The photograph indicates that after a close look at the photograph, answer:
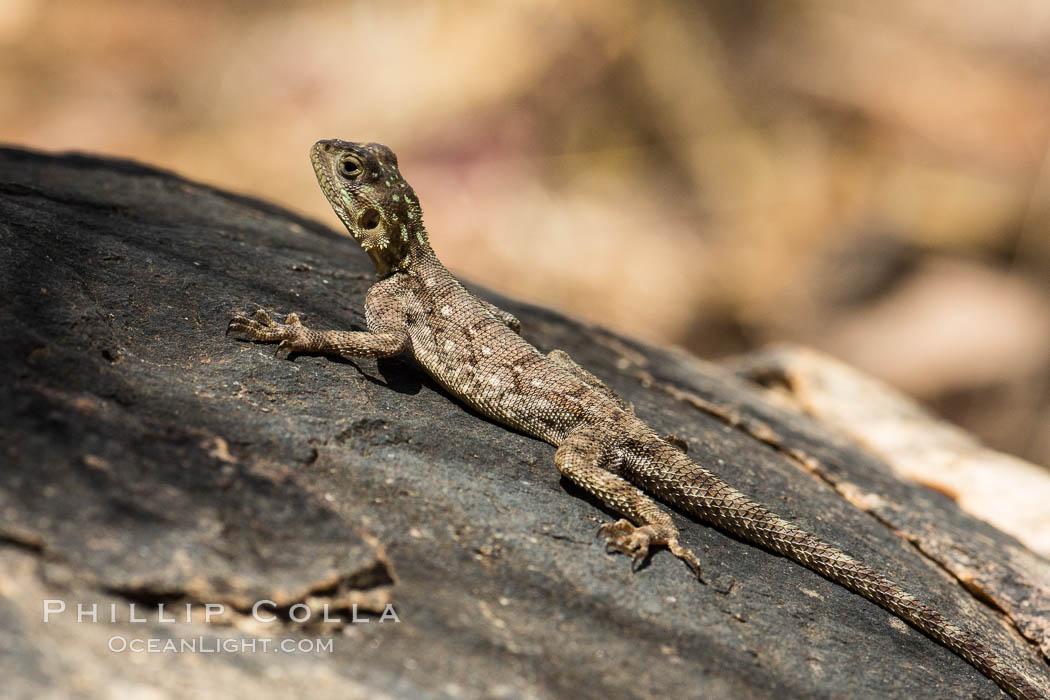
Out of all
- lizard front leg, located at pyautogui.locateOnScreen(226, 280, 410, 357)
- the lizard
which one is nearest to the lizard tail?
the lizard

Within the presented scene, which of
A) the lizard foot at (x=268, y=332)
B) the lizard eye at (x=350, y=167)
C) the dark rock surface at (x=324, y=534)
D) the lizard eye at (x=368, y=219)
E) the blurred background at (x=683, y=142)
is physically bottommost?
the dark rock surface at (x=324, y=534)

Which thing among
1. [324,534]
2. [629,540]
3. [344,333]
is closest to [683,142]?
[344,333]

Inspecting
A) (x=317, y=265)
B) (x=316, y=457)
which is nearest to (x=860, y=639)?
(x=316, y=457)

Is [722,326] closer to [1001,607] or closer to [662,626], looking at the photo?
[1001,607]

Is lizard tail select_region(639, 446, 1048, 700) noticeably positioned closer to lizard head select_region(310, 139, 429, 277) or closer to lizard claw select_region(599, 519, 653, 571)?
lizard claw select_region(599, 519, 653, 571)

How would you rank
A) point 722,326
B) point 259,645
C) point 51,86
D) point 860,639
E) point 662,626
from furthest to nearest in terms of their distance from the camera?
point 51,86 → point 722,326 → point 860,639 → point 662,626 → point 259,645

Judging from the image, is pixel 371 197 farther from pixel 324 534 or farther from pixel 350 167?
pixel 324 534

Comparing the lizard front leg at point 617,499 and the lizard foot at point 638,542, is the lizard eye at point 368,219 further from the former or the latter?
the lizard foot at point 638,542

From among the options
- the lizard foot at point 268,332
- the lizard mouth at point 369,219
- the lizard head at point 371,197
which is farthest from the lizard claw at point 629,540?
the lizard mouth at point 369,219
